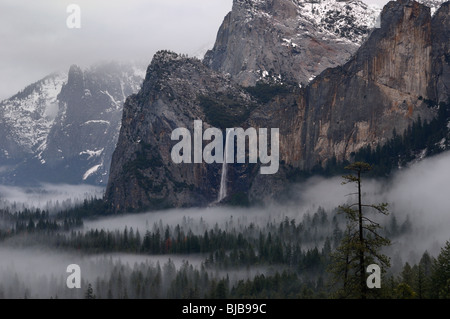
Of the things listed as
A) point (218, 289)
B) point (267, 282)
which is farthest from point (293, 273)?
point (218, 289)

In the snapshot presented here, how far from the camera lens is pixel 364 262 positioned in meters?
80.1
